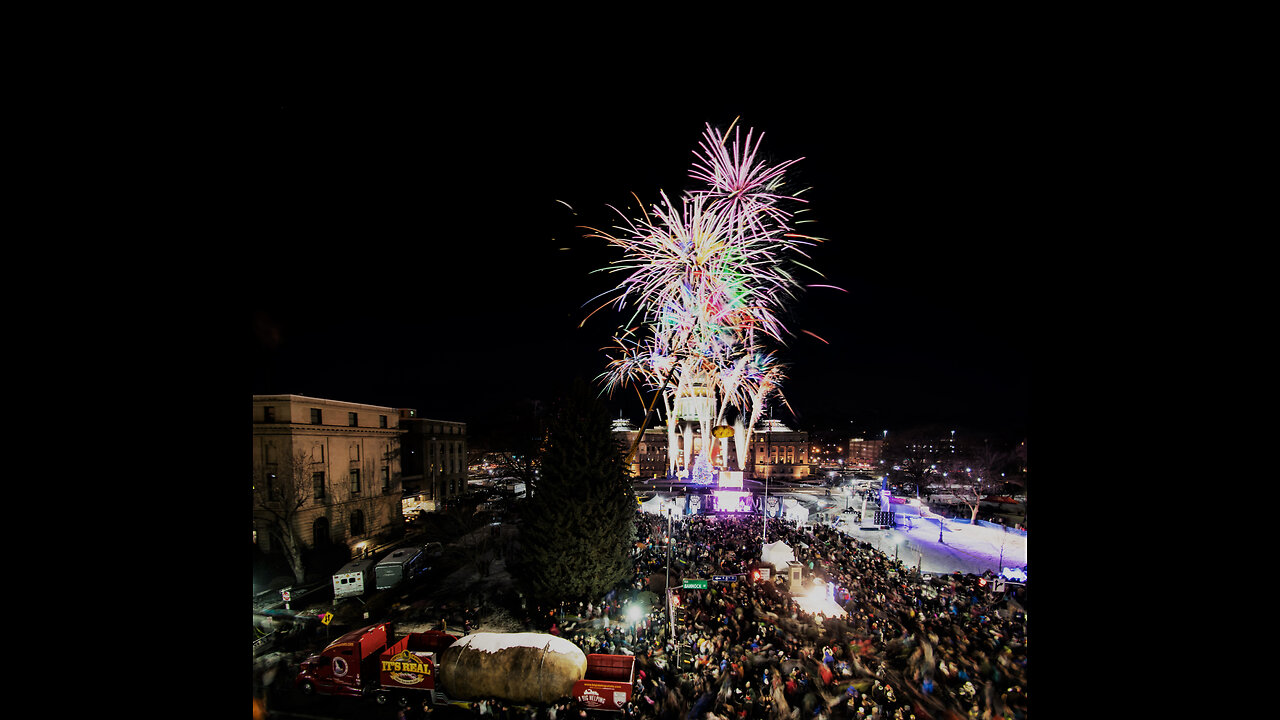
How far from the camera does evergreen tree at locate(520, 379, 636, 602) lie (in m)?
15.5

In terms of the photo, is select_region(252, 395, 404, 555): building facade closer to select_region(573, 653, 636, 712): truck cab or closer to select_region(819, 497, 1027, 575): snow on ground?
select_region(573, 653, 636, 712): truck cab

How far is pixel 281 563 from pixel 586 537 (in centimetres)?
1890

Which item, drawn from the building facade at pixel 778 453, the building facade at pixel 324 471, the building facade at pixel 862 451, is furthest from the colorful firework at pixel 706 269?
the building facade at pixel 862 451

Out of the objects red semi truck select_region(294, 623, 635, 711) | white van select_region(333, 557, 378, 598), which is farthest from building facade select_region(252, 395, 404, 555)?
red semi truck select_region(294, 623, 635, 711)

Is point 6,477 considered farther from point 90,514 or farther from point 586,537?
point 586,537

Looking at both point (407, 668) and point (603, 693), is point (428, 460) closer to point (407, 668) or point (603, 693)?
point (407, 668)

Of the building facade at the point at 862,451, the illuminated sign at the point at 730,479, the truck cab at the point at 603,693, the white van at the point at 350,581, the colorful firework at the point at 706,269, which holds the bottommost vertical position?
the building facade at the point at 862,451

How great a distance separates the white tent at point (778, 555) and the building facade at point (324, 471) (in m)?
22.1

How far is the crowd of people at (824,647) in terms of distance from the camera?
10.1m

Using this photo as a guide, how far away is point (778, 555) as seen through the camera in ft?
59.0

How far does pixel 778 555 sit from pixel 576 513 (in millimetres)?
8524

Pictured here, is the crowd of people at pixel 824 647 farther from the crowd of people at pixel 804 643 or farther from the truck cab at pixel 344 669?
the truck cab at pixel 344 669

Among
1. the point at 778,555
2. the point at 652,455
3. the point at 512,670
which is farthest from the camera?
the point at 652,455

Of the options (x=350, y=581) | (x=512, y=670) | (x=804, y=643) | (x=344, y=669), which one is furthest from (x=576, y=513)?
(x=350, y=581)
